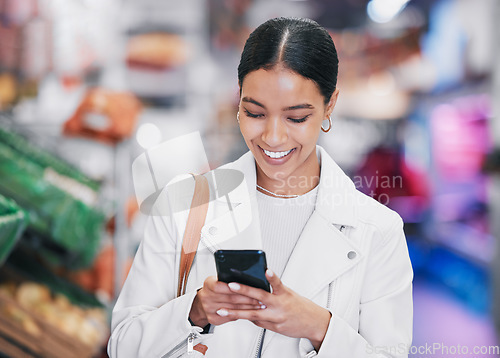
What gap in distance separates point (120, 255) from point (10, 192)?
2.64 ft

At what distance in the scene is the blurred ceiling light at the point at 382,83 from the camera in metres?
2.64

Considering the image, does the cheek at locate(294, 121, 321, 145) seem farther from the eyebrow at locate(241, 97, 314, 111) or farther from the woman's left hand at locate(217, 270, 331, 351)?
the woman's left hand at locate(217, 270, 331, 351)

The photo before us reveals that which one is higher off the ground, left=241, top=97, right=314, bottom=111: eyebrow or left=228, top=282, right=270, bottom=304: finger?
left=241, top=97, right=314, bottom=111: eyebrow

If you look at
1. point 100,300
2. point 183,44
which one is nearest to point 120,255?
point 100,300

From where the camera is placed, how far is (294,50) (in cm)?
102

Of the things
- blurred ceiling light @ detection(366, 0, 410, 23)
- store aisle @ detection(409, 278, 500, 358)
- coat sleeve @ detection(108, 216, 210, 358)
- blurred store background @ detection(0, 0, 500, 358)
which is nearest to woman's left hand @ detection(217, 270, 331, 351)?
coat sleeve @ detection(108, 216, 210, 358)

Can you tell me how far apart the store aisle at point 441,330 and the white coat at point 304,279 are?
0.35 meters

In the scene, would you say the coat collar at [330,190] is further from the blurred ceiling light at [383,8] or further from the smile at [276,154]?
the blurred ceiling light at [383,8]

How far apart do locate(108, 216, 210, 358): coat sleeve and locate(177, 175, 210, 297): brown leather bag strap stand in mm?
22

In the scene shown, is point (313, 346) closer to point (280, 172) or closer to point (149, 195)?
point (280, 172)

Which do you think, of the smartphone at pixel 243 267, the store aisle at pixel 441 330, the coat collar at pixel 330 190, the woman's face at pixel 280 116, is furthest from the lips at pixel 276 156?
the store aisle at pixel 441 330

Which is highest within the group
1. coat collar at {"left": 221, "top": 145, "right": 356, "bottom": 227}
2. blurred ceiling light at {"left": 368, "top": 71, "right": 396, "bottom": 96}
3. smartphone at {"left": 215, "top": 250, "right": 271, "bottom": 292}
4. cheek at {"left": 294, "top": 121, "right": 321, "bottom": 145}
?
blurred ceiling light at {"left": 368, "top": 71, "right": 396, "bottom": 96}

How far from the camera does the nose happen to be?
1.05 meters

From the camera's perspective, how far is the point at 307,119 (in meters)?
1.06
